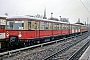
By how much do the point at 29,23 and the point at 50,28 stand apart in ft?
22.0

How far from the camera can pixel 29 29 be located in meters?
18.5

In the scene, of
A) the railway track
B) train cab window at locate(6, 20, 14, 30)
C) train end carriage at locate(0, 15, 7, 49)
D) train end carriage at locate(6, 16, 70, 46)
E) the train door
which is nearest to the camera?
the railway track

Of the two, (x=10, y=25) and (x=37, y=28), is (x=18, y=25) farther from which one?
(x=37, y=28)

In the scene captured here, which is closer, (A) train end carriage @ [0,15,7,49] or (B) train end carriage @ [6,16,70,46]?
(A) train end carriage @ [0,15,7,49]

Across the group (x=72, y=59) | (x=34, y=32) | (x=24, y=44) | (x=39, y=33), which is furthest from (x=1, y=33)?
(x=72, y=59)

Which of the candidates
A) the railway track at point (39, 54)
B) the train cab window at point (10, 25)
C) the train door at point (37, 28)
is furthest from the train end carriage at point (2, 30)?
the train door at point (37, 28)

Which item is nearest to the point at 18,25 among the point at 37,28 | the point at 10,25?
the point at 10,25

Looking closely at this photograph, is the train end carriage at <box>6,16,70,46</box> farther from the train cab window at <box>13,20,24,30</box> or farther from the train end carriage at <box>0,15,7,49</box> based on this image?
the train end carriage at <box>0,15,7,49</box>

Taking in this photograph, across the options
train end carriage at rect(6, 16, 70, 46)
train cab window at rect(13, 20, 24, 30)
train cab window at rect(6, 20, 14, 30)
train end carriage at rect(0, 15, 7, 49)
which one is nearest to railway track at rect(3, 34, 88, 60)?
train end carriage at rect(6, 16, 70, 46)

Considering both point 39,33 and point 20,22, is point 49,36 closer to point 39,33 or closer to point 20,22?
point 39,33

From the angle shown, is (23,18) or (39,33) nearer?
(23,18)

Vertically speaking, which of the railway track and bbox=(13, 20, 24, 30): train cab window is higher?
bbox=(13, 20, 24, 30): train cab window

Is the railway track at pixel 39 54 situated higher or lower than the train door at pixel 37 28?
lower

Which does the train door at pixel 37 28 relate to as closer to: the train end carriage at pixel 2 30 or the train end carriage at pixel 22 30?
the train end carriage at pixel 22 30
